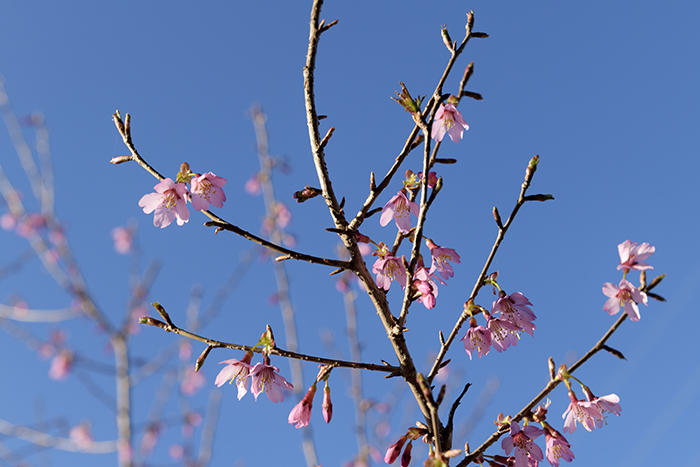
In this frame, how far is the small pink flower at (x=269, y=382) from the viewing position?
1.48 m

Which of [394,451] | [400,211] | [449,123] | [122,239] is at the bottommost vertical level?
[394,451]

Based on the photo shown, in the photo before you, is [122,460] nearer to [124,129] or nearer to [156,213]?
[156,213]

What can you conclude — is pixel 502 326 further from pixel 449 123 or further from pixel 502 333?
pixel 449 123

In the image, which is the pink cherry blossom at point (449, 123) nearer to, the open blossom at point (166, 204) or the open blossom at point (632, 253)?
the open blossom at point (632, 253)

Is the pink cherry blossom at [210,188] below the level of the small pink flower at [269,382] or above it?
above

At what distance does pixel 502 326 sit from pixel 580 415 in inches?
17.3

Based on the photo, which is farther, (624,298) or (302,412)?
(302,412)

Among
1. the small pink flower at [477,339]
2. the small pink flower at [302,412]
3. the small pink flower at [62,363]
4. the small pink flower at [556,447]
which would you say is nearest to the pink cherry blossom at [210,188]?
the small pink flower at [302,412]

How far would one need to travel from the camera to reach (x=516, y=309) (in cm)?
155

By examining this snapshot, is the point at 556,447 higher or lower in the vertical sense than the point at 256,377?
lower

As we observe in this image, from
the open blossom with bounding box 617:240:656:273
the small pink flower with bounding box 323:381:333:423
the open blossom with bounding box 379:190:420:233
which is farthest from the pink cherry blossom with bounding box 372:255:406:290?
the open blossom with bounding box 617:240:656:273

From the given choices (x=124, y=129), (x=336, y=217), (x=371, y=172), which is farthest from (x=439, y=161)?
(x=124, y=129)

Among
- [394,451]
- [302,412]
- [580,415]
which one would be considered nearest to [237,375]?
[302,412]

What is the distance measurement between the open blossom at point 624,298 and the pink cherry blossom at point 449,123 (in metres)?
0.74
